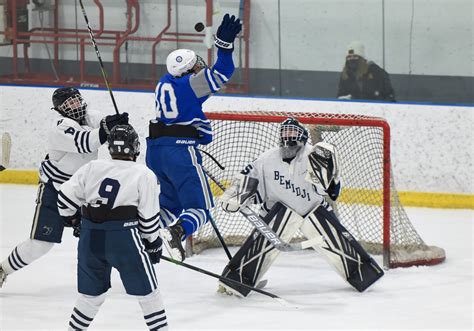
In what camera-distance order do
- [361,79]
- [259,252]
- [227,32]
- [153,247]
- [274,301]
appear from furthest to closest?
[361,79], [259,252], [274,301], [227,32], [153,247]

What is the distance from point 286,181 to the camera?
229 inches

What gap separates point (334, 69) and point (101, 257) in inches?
160

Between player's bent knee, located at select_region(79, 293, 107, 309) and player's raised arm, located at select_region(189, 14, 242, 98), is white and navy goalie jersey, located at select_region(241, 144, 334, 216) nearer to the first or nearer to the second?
player's raised arm, located at select_region(189, 14, 242, 98)

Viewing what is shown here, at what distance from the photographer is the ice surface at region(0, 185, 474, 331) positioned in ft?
17.4

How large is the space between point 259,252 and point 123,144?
150 cm

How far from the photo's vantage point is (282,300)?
18.4ft

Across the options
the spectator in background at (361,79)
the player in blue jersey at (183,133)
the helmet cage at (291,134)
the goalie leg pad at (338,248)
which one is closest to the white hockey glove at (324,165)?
the helmet cage at (291,134)

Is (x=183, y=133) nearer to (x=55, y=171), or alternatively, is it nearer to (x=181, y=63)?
(x=181, y=63)

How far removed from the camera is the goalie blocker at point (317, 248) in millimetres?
5797

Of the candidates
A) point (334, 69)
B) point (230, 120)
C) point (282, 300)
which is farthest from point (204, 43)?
point (282, 300)

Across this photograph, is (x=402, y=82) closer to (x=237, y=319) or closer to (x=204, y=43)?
(x=204, y=43)

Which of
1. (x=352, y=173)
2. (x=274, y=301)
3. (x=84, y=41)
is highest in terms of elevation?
(x=84, y=41)

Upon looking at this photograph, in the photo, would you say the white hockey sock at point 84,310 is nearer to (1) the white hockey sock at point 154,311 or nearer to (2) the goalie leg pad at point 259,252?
(1) the white hockey sock at point 154,311

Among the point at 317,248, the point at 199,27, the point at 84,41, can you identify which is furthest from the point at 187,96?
the point at 84,41
